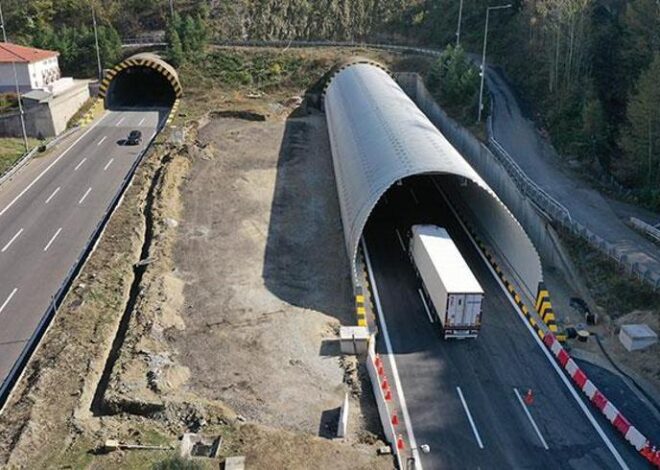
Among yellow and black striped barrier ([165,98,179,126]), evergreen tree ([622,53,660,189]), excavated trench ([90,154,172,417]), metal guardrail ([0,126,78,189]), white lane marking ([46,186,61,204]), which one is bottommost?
excavated trench ([90,154,172,417])

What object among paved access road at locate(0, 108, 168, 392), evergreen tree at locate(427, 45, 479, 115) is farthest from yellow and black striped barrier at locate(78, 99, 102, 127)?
evergreen tree at locate(427, 45, 479, 115)

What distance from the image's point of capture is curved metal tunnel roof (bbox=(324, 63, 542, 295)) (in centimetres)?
3005

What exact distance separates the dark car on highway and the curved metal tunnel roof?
15.3m

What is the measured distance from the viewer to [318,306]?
2856cm

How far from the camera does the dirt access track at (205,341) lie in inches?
778

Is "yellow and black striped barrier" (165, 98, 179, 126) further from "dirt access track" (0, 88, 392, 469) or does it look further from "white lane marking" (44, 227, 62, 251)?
"white lane marking" (44, 227, 62, 251)

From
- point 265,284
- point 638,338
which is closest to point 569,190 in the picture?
point 638,338

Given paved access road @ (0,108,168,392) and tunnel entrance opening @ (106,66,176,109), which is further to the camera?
tunnel entrance opening @ (106,66,176,109)

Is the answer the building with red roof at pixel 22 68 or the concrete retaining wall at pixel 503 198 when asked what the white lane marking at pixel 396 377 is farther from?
the building with red roof at pixel 22 68

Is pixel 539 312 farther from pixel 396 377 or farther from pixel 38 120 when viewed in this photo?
pixel 38 120

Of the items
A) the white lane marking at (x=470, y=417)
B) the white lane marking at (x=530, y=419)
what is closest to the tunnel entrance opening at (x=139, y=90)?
the white lane marking at (x=470, y=417)

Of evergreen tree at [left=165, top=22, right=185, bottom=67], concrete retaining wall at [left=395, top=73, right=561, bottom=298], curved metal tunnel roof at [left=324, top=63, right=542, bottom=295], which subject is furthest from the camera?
evergreen tree at [left=165, top=22, right=185, bottom=67]

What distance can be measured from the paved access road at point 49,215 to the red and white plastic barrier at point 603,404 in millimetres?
20690

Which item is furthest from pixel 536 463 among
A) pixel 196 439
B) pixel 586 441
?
pixel 196 439
